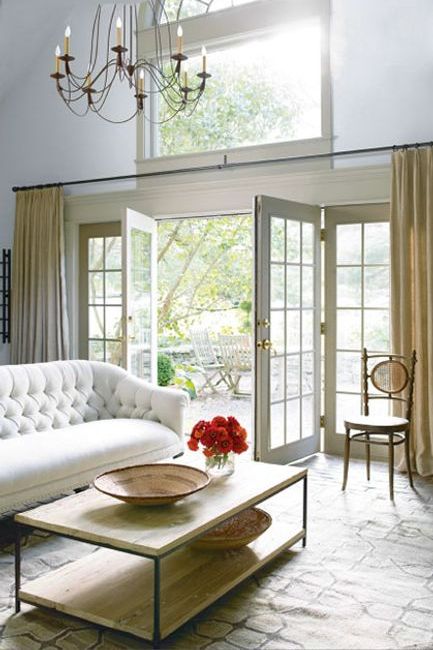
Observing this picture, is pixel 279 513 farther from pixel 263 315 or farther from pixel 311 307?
pixel 311 307

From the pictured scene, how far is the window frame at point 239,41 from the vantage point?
17.8 ft

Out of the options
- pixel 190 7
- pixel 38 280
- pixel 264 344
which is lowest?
pixel 264 344

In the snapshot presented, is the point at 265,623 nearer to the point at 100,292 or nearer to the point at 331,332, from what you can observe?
the point at 331,332

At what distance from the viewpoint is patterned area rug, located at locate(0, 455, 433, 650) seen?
254 centimetres

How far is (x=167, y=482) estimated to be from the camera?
3.07m

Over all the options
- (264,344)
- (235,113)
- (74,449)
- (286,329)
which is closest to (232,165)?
(235,113)

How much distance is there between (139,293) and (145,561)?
10.9 ft

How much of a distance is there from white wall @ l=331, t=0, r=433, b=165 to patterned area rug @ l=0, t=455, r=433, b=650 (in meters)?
2.81

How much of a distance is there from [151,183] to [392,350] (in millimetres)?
2698

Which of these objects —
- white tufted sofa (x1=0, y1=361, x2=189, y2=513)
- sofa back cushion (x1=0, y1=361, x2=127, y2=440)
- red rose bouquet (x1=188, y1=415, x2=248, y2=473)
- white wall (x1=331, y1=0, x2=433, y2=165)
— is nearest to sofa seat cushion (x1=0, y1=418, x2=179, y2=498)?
white tufted sofa (x1=0, y1=361, x2=189, y2=513)

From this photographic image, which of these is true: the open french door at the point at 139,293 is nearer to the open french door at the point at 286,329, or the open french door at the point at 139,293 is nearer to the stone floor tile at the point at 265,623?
the open french door at the point at 286,329

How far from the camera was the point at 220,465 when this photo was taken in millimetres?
3344

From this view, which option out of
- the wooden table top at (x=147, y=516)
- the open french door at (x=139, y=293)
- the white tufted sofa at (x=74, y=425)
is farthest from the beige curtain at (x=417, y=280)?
the open french door at (x=139, y=293)

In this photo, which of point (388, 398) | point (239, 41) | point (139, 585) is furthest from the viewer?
point (239, 41)
